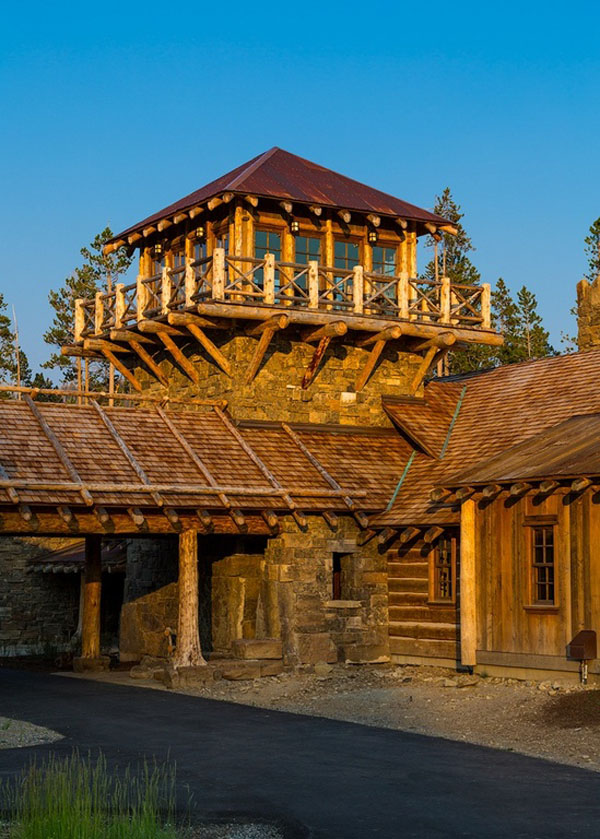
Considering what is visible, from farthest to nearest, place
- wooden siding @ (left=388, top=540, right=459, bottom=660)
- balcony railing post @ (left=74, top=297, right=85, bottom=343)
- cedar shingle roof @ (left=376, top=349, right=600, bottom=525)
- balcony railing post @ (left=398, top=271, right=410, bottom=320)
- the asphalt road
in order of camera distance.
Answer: balcony railing post @ (left=74, top=297, right=85, bottom=343) < balcony railing post @ (left=398, top=271, right=410, bottom=320) < cedar shingle roof @ (left=376, top=349, right=600, bottom=525) < wooden siding @ (left=388, top=540, right=459, bottom=660) < the asphalt road

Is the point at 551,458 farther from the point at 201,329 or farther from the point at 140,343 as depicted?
the point at 140,343

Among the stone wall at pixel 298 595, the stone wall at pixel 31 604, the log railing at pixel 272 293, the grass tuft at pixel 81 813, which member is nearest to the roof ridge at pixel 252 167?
the log railing at pixel 272 293

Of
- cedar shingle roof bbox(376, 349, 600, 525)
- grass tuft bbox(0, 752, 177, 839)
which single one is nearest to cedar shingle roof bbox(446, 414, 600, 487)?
cedar shingle roof bbox(376, 349, 600, 525)

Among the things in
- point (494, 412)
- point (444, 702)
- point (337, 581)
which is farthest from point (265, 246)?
point (444, 702)

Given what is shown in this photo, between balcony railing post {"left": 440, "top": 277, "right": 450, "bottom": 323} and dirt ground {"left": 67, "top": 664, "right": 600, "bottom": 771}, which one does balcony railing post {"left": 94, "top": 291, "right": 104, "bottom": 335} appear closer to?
balcony railing post {"left": 440, "top": 277, "right": 450, "bottom": 323}

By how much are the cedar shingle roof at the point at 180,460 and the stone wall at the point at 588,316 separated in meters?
5.69

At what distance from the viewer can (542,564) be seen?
66.3 feet

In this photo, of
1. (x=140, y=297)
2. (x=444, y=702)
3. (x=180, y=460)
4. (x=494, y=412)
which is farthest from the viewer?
(x=140, y=297)

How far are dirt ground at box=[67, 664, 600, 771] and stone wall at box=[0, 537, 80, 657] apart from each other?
8.84 metres

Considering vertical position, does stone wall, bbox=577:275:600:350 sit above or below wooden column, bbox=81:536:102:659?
above

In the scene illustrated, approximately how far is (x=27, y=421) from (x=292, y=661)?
6.68m

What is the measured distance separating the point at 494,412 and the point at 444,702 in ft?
28.0

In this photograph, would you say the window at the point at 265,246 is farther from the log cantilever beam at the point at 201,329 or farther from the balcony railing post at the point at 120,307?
the balcony railing post at the point at 120,307

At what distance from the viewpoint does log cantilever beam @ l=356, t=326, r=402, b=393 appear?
25.2 metres
